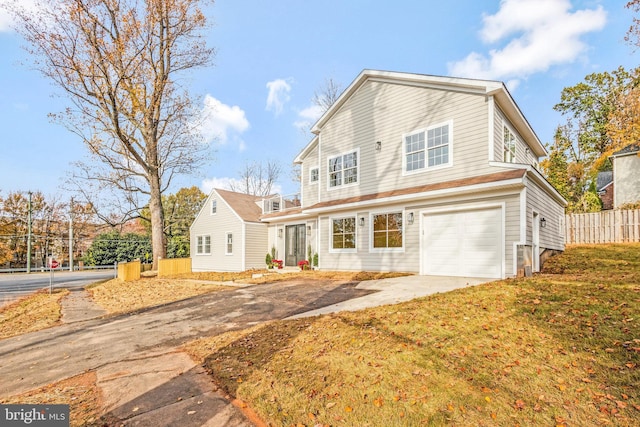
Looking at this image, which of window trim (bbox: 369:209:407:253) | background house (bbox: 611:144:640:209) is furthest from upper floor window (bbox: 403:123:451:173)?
background house (bbox: 611:144:640:209)

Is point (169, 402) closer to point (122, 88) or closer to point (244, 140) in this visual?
point (122, 88)

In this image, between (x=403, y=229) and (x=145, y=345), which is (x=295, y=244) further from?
(x=145, y=345)

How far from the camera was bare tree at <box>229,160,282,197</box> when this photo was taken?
40.7 m

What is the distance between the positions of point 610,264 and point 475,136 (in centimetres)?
644

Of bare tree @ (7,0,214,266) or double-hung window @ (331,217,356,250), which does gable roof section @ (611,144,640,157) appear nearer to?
double-hung window @ (331,217,356,250)

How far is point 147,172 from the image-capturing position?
17.5m

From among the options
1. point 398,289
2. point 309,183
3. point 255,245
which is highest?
point 309,183

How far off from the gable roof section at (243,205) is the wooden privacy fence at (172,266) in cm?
431

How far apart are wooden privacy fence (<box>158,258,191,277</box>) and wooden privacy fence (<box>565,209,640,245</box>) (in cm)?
2272

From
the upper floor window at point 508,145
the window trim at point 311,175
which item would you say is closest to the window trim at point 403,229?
the upper floor window at point 508,145

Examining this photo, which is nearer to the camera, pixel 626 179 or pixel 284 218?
pixel 284 218

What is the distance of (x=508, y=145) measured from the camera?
11.4m

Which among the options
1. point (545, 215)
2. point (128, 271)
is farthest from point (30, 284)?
point (545, 215)

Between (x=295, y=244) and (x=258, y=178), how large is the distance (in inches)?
1000
